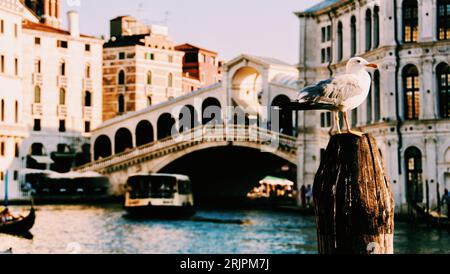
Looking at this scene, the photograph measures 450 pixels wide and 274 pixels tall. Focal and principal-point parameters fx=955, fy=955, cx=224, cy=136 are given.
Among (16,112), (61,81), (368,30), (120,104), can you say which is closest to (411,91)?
(368,30)

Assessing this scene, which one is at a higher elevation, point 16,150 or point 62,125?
point 62,125

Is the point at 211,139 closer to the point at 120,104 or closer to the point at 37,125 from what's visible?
the point at 37,125

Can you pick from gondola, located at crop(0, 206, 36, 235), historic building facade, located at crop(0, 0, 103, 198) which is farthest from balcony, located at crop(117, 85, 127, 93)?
gondola, located at crop(0, 206, 36, 235)

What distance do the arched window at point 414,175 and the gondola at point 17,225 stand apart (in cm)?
732

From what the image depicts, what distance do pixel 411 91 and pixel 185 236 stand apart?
557cm

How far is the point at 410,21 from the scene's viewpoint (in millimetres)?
19172

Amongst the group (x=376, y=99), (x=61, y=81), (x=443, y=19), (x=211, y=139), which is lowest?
(x=211, y=139)

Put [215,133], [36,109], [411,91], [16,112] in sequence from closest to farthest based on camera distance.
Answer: [411,91] → [215,133] → [16,112] → [36,109]

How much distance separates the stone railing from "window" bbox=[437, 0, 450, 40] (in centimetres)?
696

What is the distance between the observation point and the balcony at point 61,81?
33.1 m

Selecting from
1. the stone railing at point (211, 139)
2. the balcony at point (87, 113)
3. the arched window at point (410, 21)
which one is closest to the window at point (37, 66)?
the balcony at point (87, 113)

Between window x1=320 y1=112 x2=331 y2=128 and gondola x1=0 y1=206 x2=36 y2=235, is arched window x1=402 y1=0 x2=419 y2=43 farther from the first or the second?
gondola x1=0 y1=206 x2=36 y2=235

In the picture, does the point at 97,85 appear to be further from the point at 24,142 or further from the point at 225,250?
the point at 225,250
